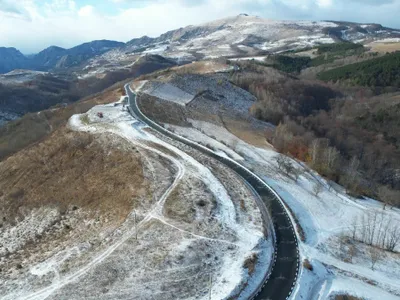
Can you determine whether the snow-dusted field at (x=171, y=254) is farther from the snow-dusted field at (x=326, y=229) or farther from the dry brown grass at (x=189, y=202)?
the snow-dusted field at (x=326, y=229)

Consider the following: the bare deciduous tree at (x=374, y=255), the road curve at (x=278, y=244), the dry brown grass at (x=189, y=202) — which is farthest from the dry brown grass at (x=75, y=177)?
the bare deciduous tree at (x=374, y=255)

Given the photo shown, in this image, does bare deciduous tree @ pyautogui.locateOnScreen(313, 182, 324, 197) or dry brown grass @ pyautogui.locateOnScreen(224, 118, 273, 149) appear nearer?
bare deciduous tree @ pyautogui.locateOnScreen(313, 182, 324, 197)

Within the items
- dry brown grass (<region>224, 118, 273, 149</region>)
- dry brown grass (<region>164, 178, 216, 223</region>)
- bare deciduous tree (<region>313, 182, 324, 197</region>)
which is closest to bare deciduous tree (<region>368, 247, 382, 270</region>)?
bare deciduous tree (<region>313, 182, 324, 197</region>)

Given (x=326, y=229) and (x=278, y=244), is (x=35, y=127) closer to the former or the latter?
(x=278, y=244)

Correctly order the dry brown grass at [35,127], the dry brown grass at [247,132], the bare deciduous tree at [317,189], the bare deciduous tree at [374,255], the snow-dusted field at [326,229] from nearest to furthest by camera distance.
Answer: the snow-dusted field at [326,229] < the bare deciduous tree at [374,255] < the bare deciduous tree at [317,189] < the dry brown grass at [247,132] < the dry brown grass at [35,127]

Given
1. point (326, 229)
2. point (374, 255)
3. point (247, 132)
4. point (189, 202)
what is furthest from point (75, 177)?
point (247, 132)

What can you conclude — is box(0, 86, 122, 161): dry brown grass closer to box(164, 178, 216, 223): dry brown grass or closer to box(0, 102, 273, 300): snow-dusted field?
box(0, 102, 273, 300): snow-dusted field
